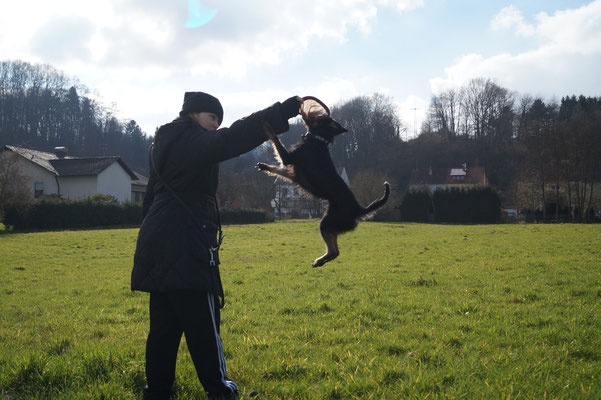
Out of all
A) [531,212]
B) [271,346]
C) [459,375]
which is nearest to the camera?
[459,375]

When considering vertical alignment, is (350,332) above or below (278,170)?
below

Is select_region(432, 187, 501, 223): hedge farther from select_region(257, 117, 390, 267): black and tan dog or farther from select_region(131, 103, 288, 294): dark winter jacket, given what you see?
select_region(131, 103, 288, 294): dark winter jacket

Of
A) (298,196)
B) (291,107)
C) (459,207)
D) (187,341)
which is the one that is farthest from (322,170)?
(459,207)

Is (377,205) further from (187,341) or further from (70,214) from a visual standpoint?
(70,214)

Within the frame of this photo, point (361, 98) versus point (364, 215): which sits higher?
point (361, 98)

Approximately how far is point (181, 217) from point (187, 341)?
1071 millimetres

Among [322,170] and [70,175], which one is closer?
[322,170]

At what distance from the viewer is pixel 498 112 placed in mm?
68500

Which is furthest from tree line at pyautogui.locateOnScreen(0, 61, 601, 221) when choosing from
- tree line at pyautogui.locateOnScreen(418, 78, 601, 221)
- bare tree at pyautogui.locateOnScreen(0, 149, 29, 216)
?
bare tree at pyautogui.locateOnScreen(0, 149, 29, 216)

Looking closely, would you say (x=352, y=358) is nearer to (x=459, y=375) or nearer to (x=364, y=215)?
(x=459, y=375)

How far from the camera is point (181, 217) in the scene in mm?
3383

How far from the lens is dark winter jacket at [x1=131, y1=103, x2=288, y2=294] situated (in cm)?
322

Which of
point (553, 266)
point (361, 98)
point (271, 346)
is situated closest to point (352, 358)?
point (271, 346)

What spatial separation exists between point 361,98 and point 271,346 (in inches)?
153
